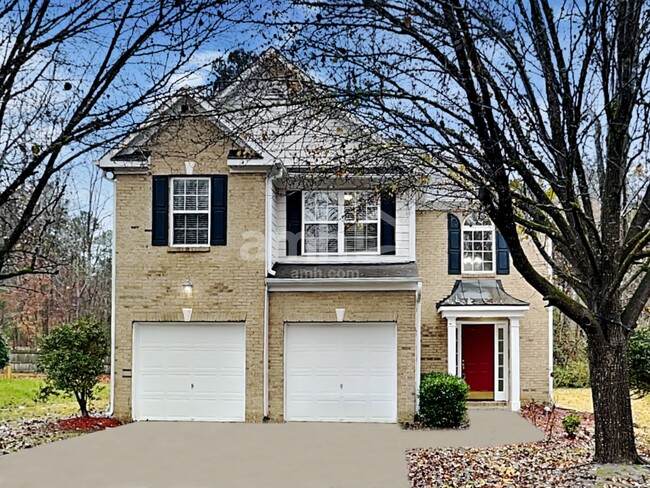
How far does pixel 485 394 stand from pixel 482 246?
154 inches

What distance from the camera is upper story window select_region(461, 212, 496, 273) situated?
2105cm

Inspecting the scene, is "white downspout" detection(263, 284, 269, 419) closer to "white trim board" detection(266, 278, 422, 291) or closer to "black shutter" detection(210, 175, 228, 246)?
"white trim board" detection(266, 278, 422, 291)

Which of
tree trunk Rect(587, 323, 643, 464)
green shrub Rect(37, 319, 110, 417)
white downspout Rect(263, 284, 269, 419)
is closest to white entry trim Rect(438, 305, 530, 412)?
white downspout Rect(263, 284, 269, 419)

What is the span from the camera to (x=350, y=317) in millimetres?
17375

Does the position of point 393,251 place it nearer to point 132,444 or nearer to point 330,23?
point 132,444

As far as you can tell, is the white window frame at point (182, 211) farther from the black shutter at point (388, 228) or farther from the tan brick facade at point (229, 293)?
the black shutter at point (388, 228)

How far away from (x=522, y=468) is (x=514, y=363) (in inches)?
344

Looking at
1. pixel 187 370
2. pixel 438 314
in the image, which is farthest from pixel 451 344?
pixel 187 370

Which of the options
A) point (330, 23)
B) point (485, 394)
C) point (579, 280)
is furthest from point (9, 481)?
point (485, 394)

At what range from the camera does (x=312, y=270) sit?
17.9m

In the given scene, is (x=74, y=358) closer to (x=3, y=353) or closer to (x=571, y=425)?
(x=3, y=353)

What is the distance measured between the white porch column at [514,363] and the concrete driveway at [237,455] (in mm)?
2379

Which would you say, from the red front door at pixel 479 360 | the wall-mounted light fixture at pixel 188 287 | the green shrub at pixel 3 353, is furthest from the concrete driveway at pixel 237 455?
the green shrub at pixel 3 353

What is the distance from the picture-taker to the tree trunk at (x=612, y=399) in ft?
35.1
